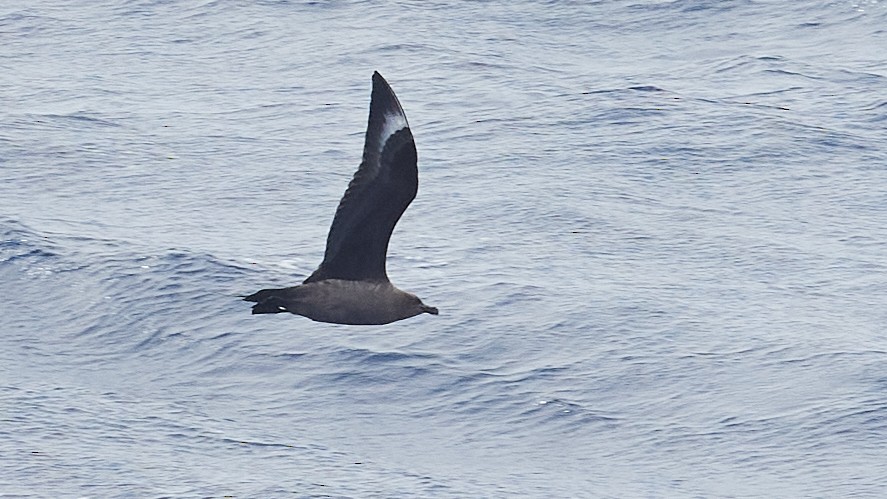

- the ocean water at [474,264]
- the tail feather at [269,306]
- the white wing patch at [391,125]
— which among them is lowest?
the ocean water at [474,264]

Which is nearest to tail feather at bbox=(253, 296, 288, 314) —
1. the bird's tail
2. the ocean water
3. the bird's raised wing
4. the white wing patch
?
the bird's tail

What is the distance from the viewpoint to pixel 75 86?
32.6m

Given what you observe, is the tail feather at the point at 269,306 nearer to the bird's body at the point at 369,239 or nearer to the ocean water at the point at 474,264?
the bird's body at the point at 369,239

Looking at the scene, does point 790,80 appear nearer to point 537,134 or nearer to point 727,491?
point 537,134

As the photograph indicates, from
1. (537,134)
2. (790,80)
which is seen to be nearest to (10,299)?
Answer: (537,134)

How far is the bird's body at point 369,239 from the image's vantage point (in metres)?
13.3

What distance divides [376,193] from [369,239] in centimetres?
41

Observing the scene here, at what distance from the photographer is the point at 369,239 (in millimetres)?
13672

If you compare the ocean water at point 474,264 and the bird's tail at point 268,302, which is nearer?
the bird's tail at point 268,302

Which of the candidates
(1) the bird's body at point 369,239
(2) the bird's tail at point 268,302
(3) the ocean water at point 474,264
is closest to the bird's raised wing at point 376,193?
(1) the bird's body at point 369,239

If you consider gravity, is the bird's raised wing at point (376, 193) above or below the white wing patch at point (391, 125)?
below

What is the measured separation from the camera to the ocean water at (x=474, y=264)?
21297 millimetres

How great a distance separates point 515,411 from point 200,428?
3584 millimetres

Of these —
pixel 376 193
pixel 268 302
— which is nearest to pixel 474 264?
pixel 376 193
